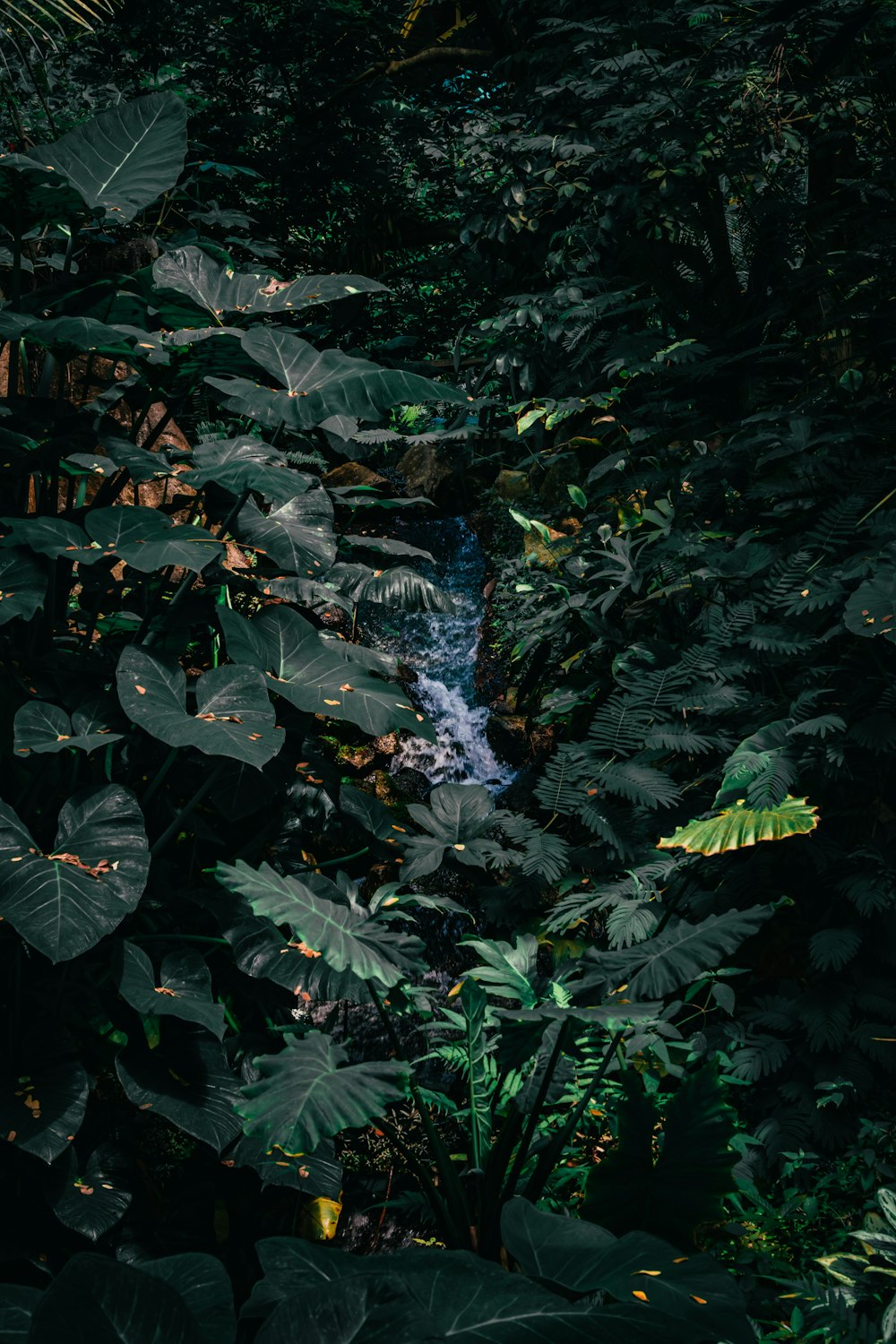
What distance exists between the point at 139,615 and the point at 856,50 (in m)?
3.54

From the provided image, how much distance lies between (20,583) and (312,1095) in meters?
1.37

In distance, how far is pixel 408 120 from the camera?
8062 mm

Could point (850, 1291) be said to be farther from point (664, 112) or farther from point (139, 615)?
point (664, 112)

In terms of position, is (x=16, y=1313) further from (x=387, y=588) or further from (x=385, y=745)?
(x=385, y=745)

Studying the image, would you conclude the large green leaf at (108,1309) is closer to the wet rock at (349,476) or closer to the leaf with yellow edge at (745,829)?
the leaf with yellow edge at (745,829)

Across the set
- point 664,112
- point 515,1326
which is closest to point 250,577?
point 515,1326

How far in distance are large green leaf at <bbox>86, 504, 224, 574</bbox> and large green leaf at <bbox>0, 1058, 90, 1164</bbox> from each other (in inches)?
44.5

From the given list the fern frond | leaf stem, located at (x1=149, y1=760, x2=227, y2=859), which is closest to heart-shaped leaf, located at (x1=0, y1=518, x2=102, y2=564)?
leaf stem, located at (x1=149, y1=760, x2=227, y2=859)

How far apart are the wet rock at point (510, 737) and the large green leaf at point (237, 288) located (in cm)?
245

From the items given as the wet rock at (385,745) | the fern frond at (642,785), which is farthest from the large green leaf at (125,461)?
the wet rock at (385,745)

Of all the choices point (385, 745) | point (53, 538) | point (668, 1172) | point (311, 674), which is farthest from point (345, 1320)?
point (385, 745)

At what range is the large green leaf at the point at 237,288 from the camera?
2531mm

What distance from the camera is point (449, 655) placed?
5.32 meters

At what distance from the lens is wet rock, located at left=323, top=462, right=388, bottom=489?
20.6 ft
